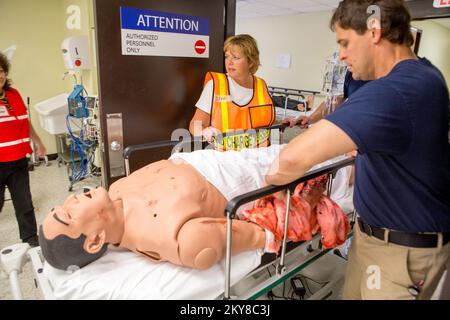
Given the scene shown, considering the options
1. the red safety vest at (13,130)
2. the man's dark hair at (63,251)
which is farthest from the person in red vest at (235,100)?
the red safety vest at (13,130)

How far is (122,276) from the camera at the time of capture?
119cm

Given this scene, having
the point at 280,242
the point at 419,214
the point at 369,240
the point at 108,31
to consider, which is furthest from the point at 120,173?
the point at 419,214

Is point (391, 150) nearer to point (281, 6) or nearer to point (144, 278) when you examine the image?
point (144, 278)

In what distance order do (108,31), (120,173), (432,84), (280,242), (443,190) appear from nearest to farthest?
(432,84)
(443,190)
(280,242)
(108,31)
(120,173)

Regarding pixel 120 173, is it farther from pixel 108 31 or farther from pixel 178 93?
pixel 108 31

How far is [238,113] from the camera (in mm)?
2172

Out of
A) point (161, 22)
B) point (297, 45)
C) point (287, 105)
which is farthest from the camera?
point (297, 45)

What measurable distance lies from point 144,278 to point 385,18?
1.25 m

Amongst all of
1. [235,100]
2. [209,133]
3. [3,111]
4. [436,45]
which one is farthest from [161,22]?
[436,45]

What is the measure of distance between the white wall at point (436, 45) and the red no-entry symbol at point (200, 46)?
594cm

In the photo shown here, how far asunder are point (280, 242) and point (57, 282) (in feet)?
3.05

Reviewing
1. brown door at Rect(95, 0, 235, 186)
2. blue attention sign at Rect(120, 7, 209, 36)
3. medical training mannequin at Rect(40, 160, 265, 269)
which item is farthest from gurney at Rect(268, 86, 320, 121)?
medical training mannequin at Rect(40, 160, 265, 269)

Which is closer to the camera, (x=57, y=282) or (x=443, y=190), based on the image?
(x=443, y=190)

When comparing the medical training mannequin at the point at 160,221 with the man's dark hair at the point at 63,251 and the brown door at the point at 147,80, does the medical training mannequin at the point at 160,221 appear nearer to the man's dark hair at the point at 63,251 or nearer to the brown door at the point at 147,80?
the man's dark hair at the point at 63,251
